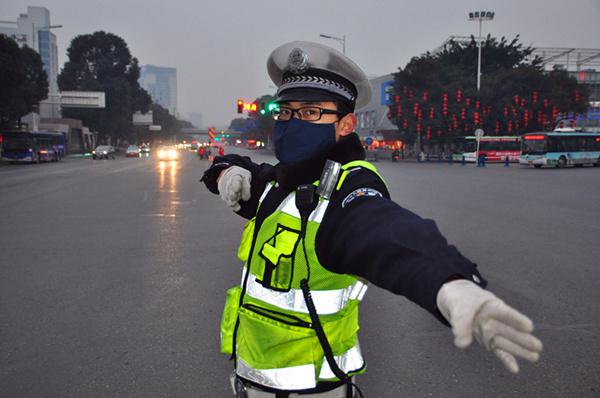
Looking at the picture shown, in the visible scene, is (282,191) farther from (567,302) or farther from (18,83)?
(18,83)

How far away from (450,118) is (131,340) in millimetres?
45795

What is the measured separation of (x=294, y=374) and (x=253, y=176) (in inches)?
37.2

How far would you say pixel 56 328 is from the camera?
422cm

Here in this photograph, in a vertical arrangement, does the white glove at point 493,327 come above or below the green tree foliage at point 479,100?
below

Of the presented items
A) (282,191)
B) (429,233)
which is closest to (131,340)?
(282,191)

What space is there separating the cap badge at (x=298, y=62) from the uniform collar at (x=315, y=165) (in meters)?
0.31

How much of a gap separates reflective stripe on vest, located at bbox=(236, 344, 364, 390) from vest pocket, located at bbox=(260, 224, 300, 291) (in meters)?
0.29

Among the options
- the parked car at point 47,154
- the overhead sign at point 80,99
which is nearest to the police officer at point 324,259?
the parked car at point 47,154

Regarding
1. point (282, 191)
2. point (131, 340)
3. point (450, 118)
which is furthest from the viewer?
point (450, 118)

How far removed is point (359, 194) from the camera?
145 centimetres

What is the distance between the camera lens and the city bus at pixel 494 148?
4184cm

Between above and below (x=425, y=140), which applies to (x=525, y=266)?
below

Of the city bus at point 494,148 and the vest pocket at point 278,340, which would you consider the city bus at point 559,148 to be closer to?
the city bus at point 494,148

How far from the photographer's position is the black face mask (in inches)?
71.6
